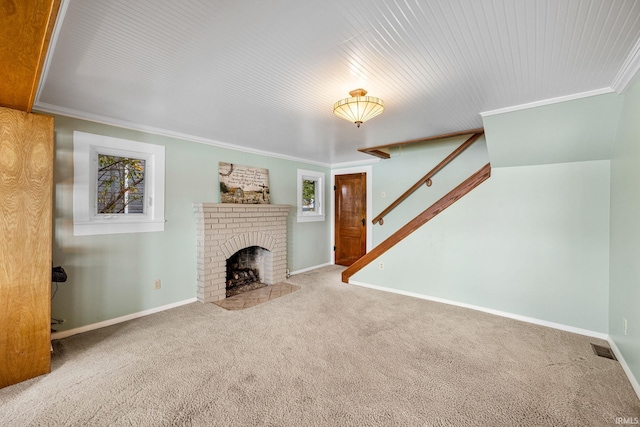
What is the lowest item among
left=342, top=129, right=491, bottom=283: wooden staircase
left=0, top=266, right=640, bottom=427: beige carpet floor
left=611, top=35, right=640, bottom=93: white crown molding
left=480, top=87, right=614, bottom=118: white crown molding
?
left=0, top=266, right=640, bottom=427: beige carpet floor

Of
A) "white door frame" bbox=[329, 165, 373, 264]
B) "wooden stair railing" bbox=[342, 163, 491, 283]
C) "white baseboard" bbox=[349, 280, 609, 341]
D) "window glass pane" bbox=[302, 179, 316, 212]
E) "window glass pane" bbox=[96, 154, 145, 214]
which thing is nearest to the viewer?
"white baseboard" bbox=[349, 280, 609, 341]

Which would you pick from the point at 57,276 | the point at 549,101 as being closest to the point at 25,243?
the point at 57,276

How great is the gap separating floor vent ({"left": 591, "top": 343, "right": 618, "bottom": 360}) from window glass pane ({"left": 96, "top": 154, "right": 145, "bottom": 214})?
4.81 meters

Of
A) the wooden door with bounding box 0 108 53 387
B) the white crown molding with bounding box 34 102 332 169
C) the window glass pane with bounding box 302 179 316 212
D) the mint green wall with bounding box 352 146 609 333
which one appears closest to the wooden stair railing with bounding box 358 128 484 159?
the mint green wall with bounding box 352 146 609 333

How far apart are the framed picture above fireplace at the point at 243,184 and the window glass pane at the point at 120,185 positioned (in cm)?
101

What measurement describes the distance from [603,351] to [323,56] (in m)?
3.40

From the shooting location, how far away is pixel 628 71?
1913mm

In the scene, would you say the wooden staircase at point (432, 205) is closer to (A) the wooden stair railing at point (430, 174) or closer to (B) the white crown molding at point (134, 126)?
(A) the wooden stair railing at point (430, 174)

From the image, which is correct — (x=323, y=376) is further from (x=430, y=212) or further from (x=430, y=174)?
(x=430, y=174)

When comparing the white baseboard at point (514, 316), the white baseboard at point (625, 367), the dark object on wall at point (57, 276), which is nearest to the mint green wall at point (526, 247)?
the white baseboard at point (514, 316)

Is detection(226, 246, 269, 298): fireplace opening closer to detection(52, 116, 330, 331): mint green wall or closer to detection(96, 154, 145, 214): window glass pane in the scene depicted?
detection(52, 116, 330, 331): mint green wall

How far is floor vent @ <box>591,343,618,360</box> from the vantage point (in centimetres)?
234

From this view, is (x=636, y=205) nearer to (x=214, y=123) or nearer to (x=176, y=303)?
(x=214, y=123)

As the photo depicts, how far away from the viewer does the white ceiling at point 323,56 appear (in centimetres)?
137
